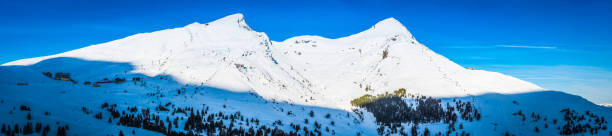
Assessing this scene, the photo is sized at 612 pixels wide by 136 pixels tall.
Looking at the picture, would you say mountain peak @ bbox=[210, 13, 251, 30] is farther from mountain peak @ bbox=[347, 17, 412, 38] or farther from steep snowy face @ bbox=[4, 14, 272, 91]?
mountain peak @ bbox=[347, 17, 412, 38]

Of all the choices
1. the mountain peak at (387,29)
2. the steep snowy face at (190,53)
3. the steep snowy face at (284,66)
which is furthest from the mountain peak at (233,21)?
the mountain peak at (387,29)

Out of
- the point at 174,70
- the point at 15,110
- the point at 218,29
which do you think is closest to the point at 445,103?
the point at 174,70

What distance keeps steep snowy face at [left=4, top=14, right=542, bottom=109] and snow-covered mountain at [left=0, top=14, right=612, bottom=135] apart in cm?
21

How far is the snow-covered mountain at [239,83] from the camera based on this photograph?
72.2 ft

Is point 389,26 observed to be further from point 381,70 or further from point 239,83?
point 239,83

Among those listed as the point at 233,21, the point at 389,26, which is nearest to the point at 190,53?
the point at 233,21

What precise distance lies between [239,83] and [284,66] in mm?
26249

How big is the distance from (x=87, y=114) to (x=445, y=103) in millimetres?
46523

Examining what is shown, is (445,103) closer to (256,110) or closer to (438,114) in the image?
(438,114)

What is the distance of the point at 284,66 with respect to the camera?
70.9m

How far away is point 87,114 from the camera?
19.2 metres

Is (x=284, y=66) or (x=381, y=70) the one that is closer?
(x=381, y=70)

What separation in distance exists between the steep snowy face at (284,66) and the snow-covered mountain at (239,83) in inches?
8.3

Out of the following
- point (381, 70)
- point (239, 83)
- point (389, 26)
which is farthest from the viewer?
point (389, 26)
